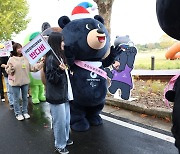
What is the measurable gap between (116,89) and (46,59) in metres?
2.76

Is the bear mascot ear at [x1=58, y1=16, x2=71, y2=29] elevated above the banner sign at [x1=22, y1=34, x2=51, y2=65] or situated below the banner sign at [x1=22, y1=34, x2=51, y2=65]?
above

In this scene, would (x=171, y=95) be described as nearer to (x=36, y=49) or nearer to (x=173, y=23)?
(x=173, y=23)

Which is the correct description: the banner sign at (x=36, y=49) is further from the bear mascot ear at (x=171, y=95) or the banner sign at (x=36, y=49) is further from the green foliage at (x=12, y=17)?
the green foliage at (x=12, y=17)

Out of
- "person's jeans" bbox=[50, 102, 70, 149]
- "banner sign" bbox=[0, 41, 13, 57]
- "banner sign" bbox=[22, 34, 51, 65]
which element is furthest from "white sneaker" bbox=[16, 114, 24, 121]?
"banner sign" bbox=[22, 34, 51, 65]

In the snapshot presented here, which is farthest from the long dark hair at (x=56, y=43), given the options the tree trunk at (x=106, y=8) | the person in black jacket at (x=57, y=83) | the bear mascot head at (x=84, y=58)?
the tree trunk at (x=106, y=8)

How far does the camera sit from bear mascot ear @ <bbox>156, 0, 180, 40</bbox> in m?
1.82

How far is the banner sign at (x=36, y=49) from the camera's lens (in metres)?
3.35

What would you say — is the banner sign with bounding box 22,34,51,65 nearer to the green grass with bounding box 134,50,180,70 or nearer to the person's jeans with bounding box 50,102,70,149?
the person's jeans with bounding box 50,102,70,149

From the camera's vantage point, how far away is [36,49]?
3383 millimetres

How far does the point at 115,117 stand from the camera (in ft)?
16.7

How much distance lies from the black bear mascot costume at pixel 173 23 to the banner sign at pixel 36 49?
1.78 metres

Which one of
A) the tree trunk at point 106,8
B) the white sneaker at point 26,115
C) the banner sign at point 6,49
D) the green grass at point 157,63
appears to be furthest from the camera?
the green grass at point 157,63

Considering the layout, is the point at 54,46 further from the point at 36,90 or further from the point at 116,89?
the point at 36,90

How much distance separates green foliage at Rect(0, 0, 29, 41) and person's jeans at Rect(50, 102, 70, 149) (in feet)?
62.2
